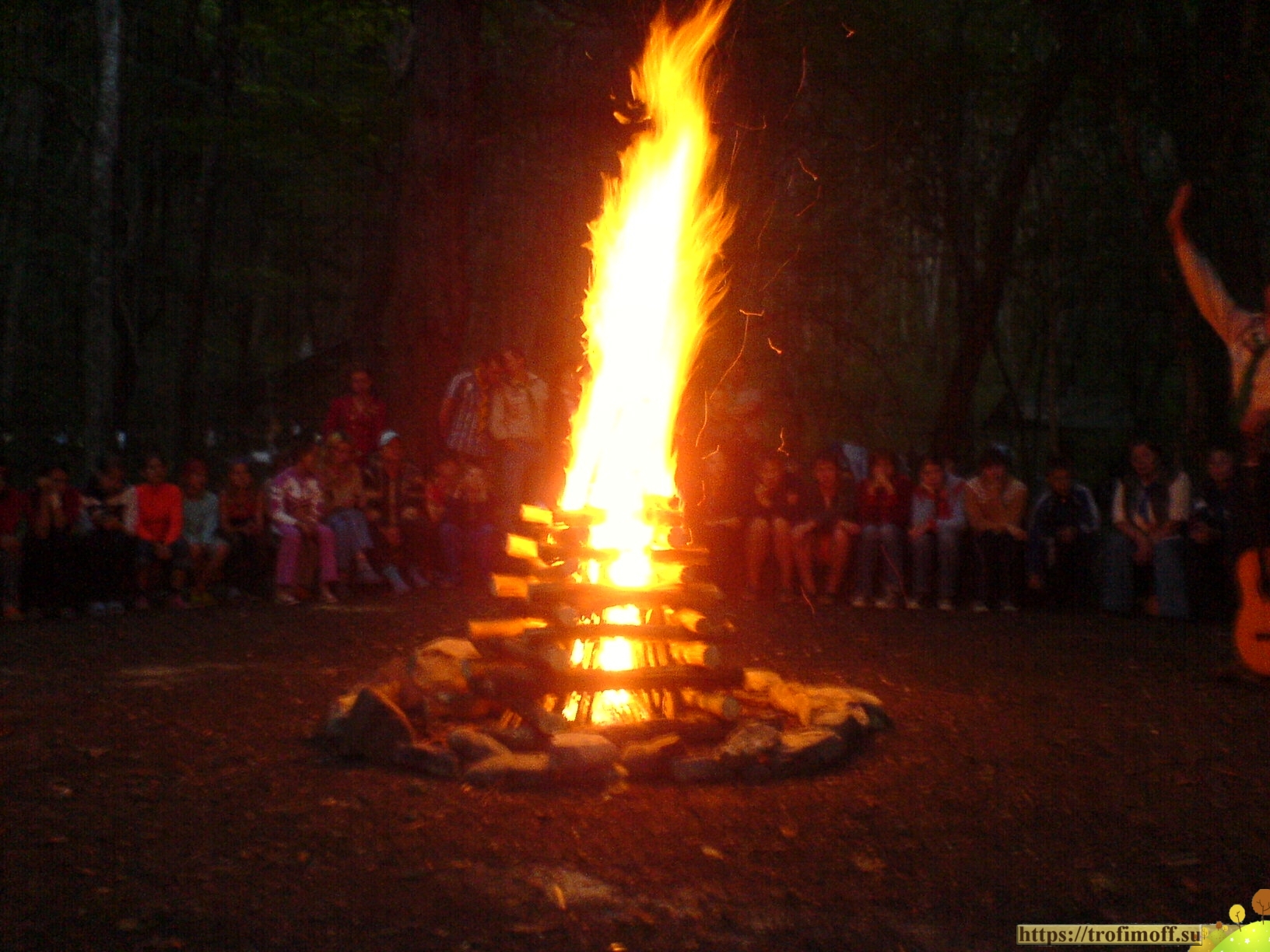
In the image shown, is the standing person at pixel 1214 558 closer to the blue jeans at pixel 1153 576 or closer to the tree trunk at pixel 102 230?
the blue jeans at pixel 1153 576

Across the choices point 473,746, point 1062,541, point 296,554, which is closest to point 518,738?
point 473,746

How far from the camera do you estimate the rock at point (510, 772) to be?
5344 millimetres

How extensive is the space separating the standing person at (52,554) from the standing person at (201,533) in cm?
97

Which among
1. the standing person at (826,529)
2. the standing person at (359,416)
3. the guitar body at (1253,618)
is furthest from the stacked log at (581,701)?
the standing person at (359,416)

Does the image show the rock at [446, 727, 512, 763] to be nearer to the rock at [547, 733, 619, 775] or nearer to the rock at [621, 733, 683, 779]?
the rock at [547, 733, 619, 775]

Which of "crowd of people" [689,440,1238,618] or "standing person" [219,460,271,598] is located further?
"crowd of people" [689,440,1238,618]

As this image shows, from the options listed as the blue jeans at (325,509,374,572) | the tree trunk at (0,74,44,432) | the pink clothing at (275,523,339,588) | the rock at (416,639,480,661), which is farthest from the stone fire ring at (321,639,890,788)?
the tree trunk at (0,74,44,432)

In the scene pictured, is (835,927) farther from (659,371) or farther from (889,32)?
(889,32)

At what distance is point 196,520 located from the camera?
11.4m

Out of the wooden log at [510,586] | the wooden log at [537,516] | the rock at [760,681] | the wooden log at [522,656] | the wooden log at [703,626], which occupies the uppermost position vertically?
the wooden log at [537,516]

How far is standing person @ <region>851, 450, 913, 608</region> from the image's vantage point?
12094 mm

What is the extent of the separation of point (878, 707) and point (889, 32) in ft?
46.1

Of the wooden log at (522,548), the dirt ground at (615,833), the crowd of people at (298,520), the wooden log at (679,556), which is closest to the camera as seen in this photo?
the dirt ground at (615,833)

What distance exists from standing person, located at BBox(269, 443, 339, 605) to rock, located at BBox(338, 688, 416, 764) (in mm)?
5760
